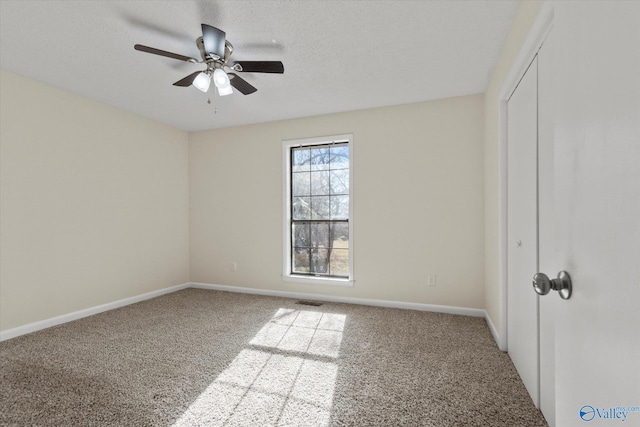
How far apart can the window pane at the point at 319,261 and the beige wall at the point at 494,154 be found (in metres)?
1.95

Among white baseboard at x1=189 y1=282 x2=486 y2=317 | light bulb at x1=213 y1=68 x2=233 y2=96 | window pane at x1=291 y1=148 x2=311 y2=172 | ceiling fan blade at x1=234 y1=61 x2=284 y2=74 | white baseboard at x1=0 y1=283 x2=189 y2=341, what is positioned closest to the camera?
ceiling fan blade at x1=234 y1=61 x2=284 y2=74

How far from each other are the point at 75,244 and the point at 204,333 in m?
1.87

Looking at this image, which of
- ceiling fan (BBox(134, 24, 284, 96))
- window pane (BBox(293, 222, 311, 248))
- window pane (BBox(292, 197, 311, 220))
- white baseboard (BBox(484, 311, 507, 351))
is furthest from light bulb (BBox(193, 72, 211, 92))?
white baseboard (BBox(484, 311, 507, 351))

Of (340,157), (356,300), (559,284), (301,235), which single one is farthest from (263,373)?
(340,157)

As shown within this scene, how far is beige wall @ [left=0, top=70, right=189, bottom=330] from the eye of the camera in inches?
113

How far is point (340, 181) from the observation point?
4082mm

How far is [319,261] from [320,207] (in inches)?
30.1

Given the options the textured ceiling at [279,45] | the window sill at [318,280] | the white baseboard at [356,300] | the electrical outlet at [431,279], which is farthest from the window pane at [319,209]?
the electrical outlet at [431,279]

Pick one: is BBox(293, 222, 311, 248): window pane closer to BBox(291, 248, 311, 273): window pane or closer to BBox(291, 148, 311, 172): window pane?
BBox(291, 248, 311, 273): window pane

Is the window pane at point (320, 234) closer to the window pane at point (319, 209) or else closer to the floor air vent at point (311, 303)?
the window pane at point (319, 209)

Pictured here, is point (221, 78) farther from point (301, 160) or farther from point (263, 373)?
point (263, 373)

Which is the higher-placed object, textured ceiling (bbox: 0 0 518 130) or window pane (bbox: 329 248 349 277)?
textured ceiling (bbox: 0 0 518 130)

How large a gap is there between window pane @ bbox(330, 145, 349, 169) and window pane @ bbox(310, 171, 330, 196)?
0.18m

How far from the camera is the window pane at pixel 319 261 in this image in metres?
4.15
